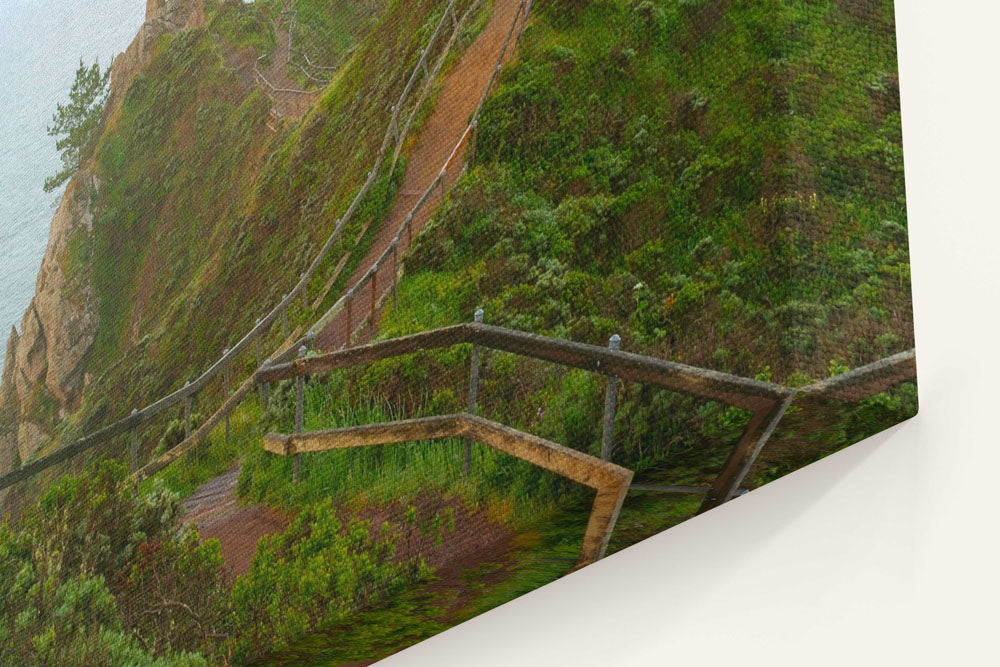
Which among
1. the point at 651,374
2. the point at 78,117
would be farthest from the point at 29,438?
the point at 651,374

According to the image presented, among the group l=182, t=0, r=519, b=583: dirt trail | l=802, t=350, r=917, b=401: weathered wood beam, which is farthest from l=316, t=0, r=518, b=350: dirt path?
l=802, t=350, r=917, b=401: weathered wood beam

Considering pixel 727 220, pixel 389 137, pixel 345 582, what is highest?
pixel 389 137

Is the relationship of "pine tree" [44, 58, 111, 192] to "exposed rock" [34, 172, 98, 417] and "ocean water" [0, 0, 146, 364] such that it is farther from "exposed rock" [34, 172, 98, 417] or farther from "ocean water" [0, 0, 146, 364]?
"exposed rock" [34, 172, 98, 417]

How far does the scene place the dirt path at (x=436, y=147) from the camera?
4262 millimetres

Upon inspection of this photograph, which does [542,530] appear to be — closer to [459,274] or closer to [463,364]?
[463,364]

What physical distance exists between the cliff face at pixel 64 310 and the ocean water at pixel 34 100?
0.05 m

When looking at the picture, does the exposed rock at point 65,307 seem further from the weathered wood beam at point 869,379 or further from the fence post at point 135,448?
the weathered wood beam at point 869,379

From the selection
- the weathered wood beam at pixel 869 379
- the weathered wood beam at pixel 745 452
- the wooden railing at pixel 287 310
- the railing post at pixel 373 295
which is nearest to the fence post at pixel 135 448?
→ the wooden railing at pixel 287 310

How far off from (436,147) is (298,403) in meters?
0.91

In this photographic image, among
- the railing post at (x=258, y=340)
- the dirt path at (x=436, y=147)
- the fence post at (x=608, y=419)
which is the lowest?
the fence post at (x=608, y=419)

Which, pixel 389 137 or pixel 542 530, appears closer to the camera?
pixel 542 530

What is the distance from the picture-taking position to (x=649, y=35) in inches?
169

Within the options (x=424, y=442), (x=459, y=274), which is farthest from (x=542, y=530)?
(x=459, y=274)

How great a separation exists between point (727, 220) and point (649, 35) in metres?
0.66
